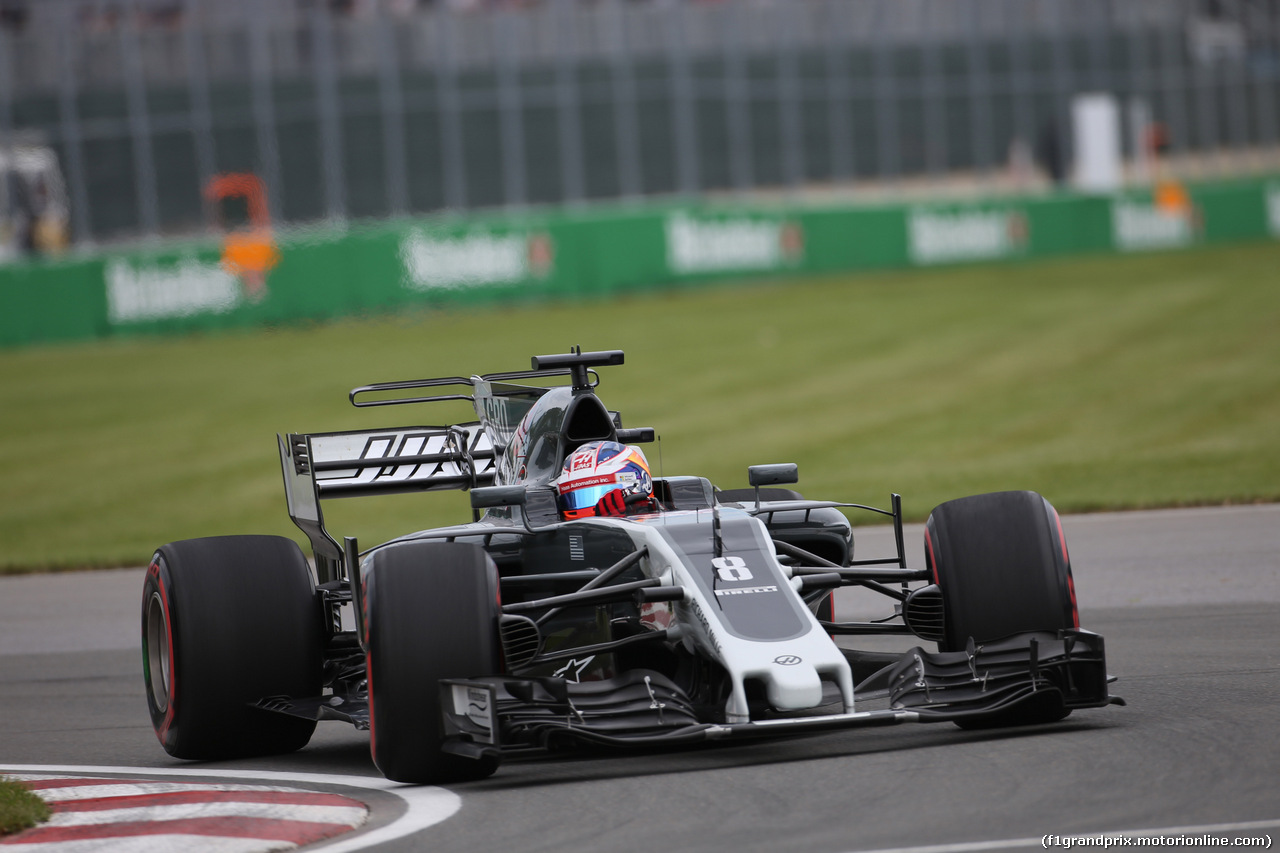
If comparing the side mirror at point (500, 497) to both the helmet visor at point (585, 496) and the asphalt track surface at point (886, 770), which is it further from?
the asphalt track surface at point (886, 770)

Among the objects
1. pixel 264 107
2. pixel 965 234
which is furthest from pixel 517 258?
pixel 965 234

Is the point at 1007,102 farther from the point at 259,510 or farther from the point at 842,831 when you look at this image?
the point at 842,831

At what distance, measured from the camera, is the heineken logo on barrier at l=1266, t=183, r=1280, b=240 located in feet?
162

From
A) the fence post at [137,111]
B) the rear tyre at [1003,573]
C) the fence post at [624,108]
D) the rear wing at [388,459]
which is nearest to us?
the rear tyre at [1003,573]

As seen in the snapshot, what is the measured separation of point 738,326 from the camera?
3167 cm

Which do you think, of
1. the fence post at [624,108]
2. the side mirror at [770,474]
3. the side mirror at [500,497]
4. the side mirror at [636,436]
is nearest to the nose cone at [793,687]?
the side mirror at [500,497]

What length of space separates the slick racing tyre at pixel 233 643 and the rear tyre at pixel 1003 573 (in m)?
2.83

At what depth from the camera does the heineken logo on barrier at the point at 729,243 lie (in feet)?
126

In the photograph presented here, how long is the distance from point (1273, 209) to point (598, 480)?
4458cm

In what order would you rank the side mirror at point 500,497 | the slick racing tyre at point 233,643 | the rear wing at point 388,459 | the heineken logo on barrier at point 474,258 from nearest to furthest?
the side mirror at point 500,497 → the slick racing tyre at point 233,643 → the rear wing at point 388,459 → the heineken logo on barrier at point 474,258

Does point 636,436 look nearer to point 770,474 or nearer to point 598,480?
point 598,480

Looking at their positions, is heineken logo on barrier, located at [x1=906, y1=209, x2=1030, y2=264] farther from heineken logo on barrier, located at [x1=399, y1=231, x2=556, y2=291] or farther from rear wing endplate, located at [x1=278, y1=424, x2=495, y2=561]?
rear wing endplate, located at [x1=278, y1=424, x2=495, y2=561]

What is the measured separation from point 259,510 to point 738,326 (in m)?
14.4

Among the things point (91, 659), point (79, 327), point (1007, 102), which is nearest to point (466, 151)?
point (79, 327)
